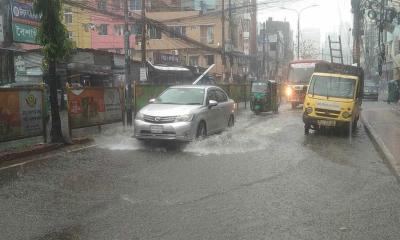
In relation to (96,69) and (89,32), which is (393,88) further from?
(89,32)

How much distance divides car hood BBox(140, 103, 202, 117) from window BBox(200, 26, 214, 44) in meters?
45.9

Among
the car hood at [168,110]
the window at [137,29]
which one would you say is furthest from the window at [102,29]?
the car hood at [168,110]

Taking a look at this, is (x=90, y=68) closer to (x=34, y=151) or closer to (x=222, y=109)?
(x=222, y=109)

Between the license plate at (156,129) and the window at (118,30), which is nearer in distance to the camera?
the license plate at (156,129)

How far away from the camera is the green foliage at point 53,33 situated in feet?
41.3

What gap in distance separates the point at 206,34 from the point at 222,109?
4418cm

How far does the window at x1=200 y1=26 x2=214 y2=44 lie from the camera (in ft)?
191

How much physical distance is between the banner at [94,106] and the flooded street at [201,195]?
2.32 metres

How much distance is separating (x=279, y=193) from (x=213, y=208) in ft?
4.78

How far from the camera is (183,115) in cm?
1244

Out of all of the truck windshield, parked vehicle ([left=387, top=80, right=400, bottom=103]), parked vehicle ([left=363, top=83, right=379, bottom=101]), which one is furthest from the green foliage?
parked vehicle ([left=363, top=83, right=379, bottom=101])

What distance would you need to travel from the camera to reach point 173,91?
46.6 feet

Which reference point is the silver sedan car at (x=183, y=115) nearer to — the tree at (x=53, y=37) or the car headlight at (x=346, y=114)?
the tree at (x=53, y=37)

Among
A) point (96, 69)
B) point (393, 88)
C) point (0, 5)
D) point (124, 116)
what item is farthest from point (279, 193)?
point (393, 88)
